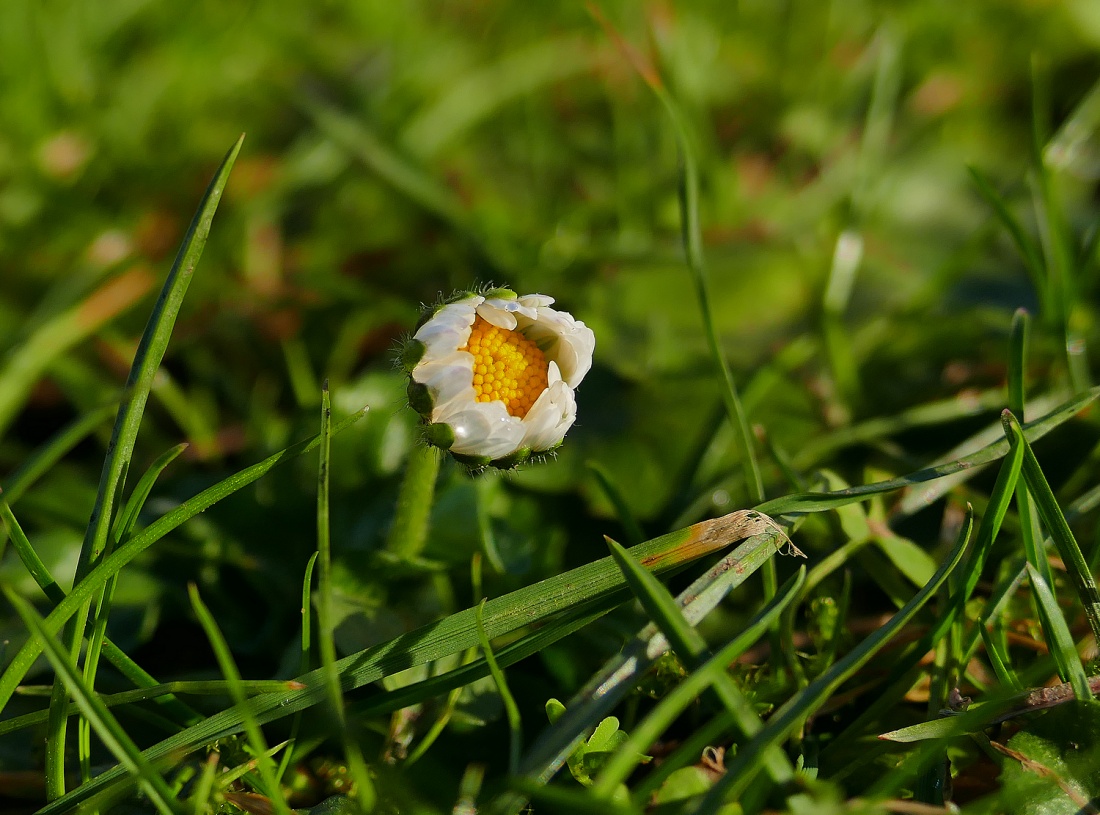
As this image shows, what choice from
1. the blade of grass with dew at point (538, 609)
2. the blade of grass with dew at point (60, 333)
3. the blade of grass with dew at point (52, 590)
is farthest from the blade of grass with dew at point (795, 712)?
the blade of grass with dew at point (60, 333)

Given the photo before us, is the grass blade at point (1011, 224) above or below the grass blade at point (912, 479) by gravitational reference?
above

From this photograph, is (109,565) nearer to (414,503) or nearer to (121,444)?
(121,444)

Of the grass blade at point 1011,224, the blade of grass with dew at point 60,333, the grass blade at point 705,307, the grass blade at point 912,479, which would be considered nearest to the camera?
the grass blade at point 912,479

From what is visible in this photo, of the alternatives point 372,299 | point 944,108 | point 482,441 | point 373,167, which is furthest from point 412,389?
point 944,108

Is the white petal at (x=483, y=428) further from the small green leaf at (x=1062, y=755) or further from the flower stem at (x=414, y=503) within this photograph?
the small green leaf at (x=1062, y=755)

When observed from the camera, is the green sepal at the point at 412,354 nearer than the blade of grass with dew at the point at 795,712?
No

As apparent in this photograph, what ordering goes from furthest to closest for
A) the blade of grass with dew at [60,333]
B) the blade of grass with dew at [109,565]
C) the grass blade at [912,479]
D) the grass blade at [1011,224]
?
the blade of grass with dew at [60,333] → the grass blade at [1011,224] → the grass blade at [912,479] → the blade of grass with dew at [109,565]

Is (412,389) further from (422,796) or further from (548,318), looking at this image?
(422,796)
